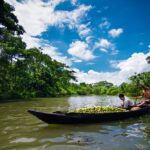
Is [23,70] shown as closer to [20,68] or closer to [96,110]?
[20,68]

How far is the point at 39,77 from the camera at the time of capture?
2534 inches

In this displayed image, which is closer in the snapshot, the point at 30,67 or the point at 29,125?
the point at 29,125

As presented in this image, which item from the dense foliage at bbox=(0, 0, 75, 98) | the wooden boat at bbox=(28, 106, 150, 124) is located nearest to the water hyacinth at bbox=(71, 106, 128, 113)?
the wooden boat at bbox=(28, 106, 150, 124)

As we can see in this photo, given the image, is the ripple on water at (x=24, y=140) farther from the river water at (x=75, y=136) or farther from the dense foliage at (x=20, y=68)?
the dense foliage at (x=20, y=68)

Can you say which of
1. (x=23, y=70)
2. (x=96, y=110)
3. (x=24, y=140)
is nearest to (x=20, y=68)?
(x=23, y=70)

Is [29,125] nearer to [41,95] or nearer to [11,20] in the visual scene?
[11,20]

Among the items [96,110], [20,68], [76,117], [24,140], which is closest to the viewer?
[24,140]

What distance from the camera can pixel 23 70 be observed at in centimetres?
4969

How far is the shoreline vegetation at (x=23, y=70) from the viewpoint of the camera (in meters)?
24.7

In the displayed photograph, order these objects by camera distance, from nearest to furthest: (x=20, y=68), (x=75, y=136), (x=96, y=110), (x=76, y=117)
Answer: (x=75, y=136)
(x=76, y=117)
(x=96, y=110)
(x=20, y=68)

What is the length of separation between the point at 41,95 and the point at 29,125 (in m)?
48.9

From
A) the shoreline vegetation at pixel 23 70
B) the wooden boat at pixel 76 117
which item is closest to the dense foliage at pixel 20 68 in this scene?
the shoreline vegetation at pixel 23 70

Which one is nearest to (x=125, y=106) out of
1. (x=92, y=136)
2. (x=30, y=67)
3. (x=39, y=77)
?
(x=92, y=136)

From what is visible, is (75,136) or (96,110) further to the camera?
(96,110)
